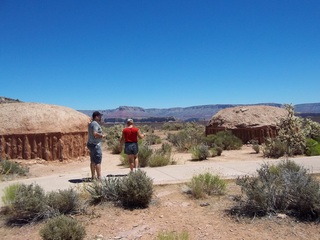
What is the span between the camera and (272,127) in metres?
19.6

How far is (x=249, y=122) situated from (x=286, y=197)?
45.9ft

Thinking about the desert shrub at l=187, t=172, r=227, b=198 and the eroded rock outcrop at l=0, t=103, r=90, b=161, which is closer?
the desert shrub at l=187, t=172, r=227, b=198

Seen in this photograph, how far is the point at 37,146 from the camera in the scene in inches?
561

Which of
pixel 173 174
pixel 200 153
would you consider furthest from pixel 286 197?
pixel 200 153

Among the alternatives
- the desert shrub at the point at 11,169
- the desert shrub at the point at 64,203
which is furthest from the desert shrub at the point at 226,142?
the desert shrub at the point at 64,203

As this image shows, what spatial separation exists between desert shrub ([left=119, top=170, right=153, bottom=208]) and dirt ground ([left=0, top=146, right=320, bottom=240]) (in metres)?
0.21

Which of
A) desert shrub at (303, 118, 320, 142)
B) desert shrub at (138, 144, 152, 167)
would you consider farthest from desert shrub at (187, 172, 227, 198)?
desert shrub at (303, 118, 320, 142)

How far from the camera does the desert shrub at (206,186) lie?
7496mm

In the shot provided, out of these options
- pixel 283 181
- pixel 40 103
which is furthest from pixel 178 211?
pixel 40 103

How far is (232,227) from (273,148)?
8.80 meters

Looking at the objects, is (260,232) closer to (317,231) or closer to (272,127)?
(317,231)

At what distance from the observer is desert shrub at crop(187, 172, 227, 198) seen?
7.50 meters

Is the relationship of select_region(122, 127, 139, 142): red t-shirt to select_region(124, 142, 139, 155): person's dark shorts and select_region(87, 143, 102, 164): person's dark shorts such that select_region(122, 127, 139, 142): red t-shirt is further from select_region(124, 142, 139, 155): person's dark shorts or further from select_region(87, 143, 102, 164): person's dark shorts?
select_region(87, 143, 102, 164): person's dark shorts

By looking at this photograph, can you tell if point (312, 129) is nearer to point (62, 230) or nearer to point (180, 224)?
point (180, 224)
